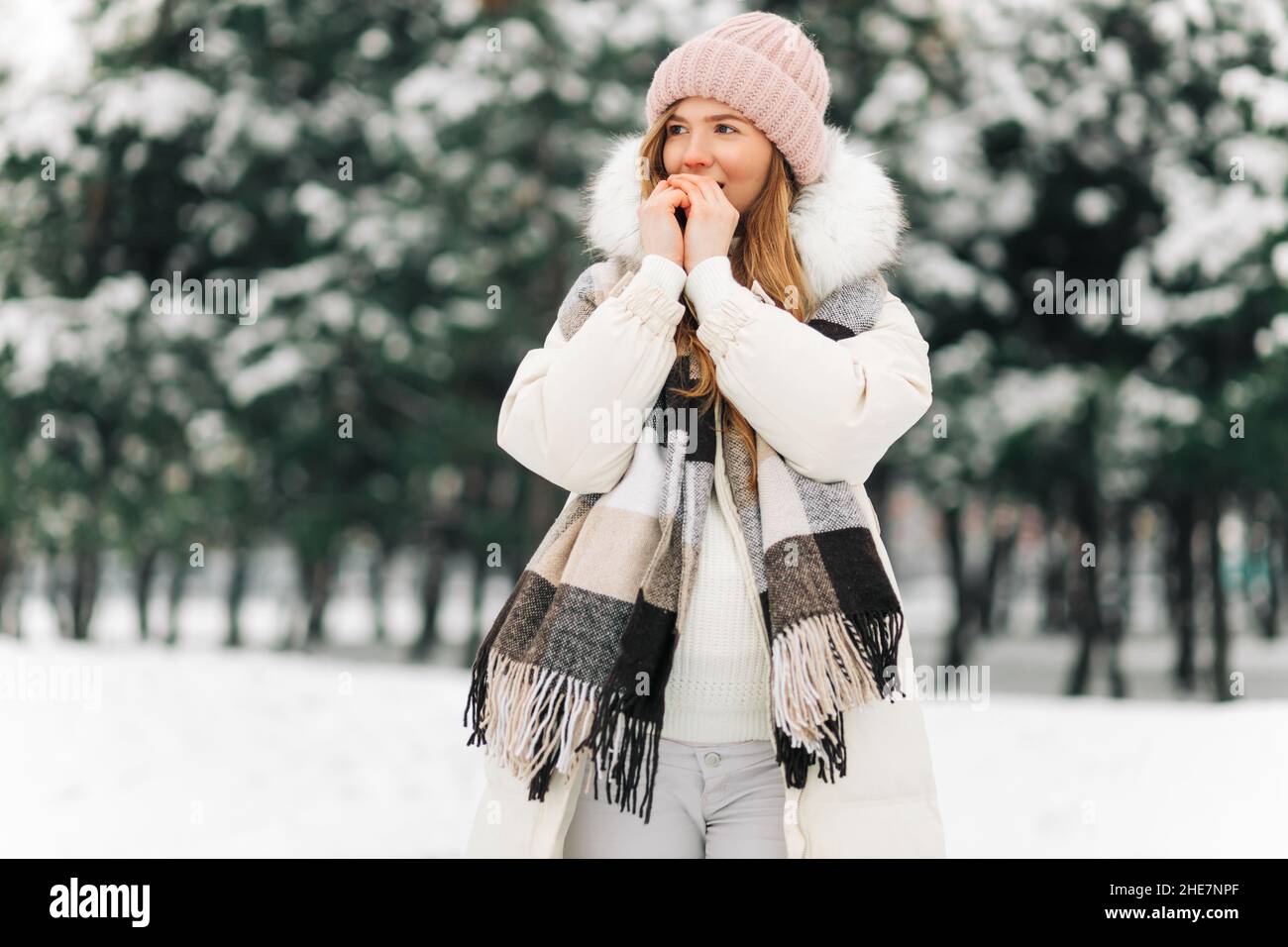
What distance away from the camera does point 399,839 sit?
21.6 ft

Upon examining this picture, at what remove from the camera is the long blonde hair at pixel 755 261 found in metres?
2.15

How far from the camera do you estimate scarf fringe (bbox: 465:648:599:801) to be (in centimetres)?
197

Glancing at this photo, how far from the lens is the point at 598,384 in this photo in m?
1.98

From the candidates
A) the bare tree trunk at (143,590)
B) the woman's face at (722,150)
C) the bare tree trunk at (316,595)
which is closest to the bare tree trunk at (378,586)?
the bare tree trunk at (316,595)

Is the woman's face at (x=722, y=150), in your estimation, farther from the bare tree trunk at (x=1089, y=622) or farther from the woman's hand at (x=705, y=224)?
the bare tree trunk at (x=1089, y=622)

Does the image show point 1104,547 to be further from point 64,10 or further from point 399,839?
point 64,10

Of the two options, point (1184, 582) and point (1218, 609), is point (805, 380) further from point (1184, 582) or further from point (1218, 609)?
point (1184, 582)

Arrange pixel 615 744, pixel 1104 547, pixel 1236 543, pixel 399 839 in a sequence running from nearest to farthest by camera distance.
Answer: pixel 615 744
pixel 399 839
pixel 1104 547
pixel 1236 543

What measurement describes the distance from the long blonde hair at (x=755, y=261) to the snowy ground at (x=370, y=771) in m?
4.74

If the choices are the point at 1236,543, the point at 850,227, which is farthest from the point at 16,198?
the point at 1236,543

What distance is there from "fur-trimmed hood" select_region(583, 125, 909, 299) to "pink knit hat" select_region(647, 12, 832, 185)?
0.06 meters

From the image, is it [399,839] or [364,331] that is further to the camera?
[364,331]

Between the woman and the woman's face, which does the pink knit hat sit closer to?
the woman's face
